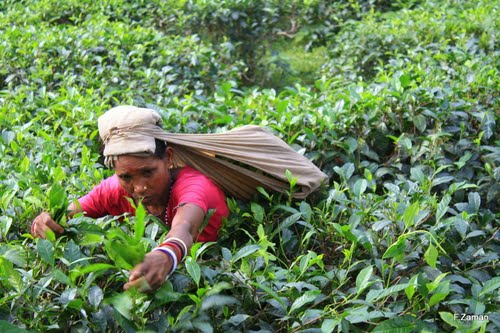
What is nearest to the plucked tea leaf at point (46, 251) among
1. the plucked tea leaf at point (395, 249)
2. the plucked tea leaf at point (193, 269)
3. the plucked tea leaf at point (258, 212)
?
A: the plucked tea leaf at point (193, 269)

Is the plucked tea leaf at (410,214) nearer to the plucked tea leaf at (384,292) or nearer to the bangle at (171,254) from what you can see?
the plucked tea leaf at (384,292)

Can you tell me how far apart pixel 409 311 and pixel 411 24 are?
4230mm

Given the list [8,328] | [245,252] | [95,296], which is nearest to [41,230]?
[95,296]

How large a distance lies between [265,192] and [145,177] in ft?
1.58

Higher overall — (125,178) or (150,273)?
(150,273)

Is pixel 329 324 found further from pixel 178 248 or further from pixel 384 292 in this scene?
pixel 178 248

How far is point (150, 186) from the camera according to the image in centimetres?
254

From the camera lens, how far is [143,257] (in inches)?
70.9

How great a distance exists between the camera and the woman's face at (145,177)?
2473 mm

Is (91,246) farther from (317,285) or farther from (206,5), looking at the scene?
(206,5)

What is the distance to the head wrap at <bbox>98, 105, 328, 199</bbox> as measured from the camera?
2.48 meters

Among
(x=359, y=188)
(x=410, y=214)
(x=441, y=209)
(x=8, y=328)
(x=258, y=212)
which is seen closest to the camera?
(x=8, y=328)

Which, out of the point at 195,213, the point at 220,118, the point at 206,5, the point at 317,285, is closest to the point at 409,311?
the point at 317,285

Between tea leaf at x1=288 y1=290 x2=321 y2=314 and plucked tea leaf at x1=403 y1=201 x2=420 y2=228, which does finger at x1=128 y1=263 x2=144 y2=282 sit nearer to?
tea leaf at x1=288 y1=290 x2=321 y2=314
